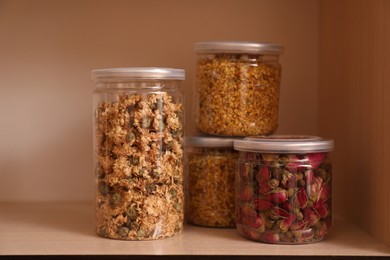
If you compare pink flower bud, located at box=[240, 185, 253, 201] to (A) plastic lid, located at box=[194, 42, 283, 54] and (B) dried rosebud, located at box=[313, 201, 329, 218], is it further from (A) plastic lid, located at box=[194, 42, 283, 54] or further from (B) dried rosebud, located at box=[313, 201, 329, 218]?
(A) plastic lid, located at box=[194, 42, 283, 54]

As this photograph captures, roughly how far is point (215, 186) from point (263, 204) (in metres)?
0.15

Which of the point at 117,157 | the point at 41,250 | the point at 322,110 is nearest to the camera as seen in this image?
the point at 41,250

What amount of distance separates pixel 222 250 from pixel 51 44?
0.67m

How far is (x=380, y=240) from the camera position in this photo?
1125 mm

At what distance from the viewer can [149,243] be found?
3.68 ft

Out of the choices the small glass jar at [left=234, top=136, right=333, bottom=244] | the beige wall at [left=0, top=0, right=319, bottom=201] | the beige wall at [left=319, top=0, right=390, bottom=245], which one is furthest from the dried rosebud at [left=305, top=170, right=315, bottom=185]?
the beige wall at [left=0, top=0, right=319, bottom=201]

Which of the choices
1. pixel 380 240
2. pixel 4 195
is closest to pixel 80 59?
pixel 4 195

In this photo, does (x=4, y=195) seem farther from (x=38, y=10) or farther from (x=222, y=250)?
(x=222, y=250)

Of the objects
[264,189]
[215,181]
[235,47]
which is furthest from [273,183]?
[235,47]

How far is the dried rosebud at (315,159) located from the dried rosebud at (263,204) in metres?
0.10

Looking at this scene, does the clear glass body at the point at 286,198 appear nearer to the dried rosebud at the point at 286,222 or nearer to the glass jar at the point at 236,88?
the dried rosebud at the point at 286,222

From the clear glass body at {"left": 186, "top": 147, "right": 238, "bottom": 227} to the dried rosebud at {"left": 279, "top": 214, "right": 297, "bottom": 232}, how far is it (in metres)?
0.16

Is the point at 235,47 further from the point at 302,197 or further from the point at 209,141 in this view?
the point at 302,197

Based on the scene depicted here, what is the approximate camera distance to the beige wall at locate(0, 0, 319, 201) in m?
1.50
